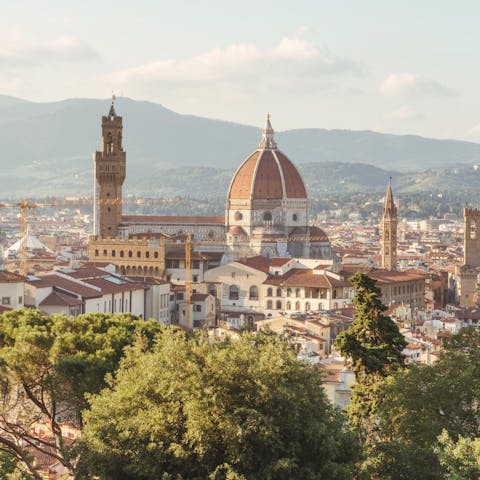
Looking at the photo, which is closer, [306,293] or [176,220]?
[306,293]

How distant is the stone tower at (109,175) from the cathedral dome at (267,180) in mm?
7944

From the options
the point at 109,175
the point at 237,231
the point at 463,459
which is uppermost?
the point at 109,175

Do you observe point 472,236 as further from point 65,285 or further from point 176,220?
point 65,285

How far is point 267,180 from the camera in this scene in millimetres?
95438

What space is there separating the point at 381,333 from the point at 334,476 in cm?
800

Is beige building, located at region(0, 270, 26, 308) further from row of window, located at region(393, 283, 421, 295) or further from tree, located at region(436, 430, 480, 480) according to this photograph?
tree, located at region(436, 430, 480, 480)

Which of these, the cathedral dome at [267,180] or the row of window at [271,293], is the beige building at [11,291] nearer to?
the row of window at [271,293]

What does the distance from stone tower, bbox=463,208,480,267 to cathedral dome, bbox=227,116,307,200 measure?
52.7 feet

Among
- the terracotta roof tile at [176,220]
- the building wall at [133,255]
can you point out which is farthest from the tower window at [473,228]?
the building wall at [133,255]

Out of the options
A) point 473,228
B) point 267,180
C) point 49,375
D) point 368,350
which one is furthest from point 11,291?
point 473,228

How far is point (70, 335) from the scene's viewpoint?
2995cm

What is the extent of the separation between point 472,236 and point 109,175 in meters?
29.5

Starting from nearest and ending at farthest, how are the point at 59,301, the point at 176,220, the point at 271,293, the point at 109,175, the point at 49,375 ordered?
1. the point at 49,375
2. the point at 59,301
3. the point at 271,293
4. the point at 109,175
5. the point at 176,220

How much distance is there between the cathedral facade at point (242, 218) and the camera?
9125 cm
